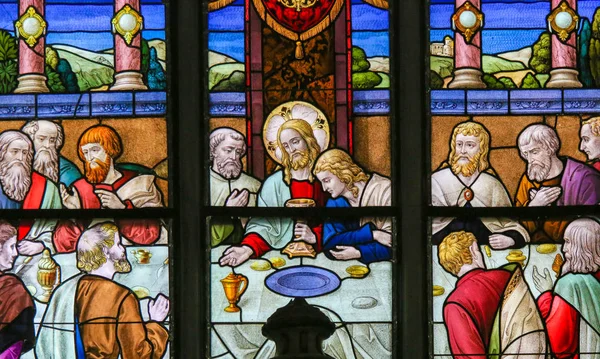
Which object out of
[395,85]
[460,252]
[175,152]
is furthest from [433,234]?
[175,152]

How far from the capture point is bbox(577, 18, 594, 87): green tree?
32.8ft

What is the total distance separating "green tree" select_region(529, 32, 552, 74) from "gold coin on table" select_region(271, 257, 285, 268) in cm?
188

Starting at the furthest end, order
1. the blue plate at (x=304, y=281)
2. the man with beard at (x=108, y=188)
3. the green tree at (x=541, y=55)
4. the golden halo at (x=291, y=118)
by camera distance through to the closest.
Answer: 1. the green tree at (x=541, y=55)
2. the golden halo at (x=291, y=118)
3. the man with beard at (x=108, y=188)
4. the blue plate at (x=304, y=281)

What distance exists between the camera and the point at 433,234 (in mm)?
9773

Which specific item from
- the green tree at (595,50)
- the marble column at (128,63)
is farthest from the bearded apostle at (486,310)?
the marble column at (128,63)

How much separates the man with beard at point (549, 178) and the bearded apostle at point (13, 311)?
9.46 ft

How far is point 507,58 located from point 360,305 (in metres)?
1.73

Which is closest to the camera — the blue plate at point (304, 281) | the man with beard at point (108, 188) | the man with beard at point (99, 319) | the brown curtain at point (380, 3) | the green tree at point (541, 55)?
the man with beard at point (99, 319)

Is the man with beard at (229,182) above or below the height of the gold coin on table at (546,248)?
above

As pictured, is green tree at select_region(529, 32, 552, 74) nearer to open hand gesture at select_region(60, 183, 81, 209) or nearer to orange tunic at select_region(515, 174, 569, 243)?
orange tunic at select_region(515, 174, 569, 243)

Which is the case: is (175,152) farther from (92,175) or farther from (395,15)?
(395,15)

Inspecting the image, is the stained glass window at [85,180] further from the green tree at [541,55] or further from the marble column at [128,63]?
the green tree at [541,55]

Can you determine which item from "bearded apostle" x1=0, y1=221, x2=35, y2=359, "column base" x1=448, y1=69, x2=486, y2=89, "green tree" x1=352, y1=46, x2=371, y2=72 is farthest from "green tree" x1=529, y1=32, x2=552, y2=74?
"bearded apostle" x1=0, y1=221, x2=35, y2=359

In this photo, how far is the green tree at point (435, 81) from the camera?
9.98 metres
